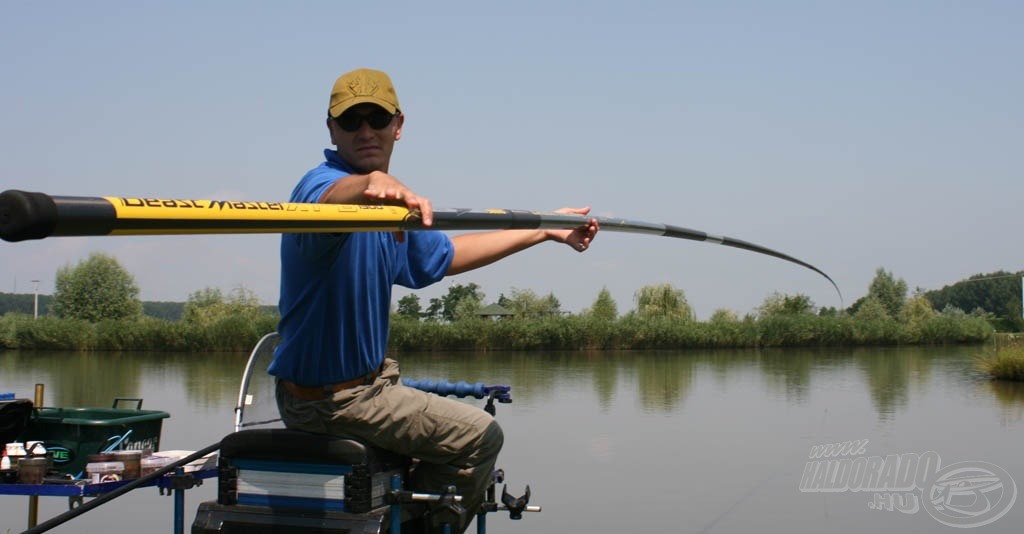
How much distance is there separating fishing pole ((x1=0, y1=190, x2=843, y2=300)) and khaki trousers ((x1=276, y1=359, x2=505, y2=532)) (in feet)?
2.44

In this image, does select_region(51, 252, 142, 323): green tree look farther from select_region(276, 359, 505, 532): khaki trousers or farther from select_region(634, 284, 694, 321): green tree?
→ select_region(276, 359, 505, 532): khaki trousers

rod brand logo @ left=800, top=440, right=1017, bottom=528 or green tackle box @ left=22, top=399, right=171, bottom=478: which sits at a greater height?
green tackle box @ left=22, top=399, right=171, bottom=478

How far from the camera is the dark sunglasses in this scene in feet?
13.0

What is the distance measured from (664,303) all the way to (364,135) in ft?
122

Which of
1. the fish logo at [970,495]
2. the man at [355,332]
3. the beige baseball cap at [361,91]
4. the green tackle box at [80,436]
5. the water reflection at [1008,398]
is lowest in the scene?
the fish logo at [970,495]

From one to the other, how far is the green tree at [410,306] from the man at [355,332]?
29.4m

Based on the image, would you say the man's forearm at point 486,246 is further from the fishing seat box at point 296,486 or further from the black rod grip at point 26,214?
the black rod grip at point 26,214

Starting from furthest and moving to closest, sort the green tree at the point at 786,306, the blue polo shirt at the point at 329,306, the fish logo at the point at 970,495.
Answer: the green tree at the point at 786,306, the fish logo at the point at 970,495, the blue polo shirt at the point at 329,306

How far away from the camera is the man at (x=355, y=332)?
12.4 ft

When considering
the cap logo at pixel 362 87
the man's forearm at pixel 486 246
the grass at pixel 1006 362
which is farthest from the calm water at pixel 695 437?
the cap logo at pixel 362 87

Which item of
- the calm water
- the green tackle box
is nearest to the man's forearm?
the green tackle box

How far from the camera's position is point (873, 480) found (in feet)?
32.4

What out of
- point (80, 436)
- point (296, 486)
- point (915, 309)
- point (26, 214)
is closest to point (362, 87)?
point (296, 486)

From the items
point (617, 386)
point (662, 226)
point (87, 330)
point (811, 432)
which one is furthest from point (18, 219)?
point (87, 330)
